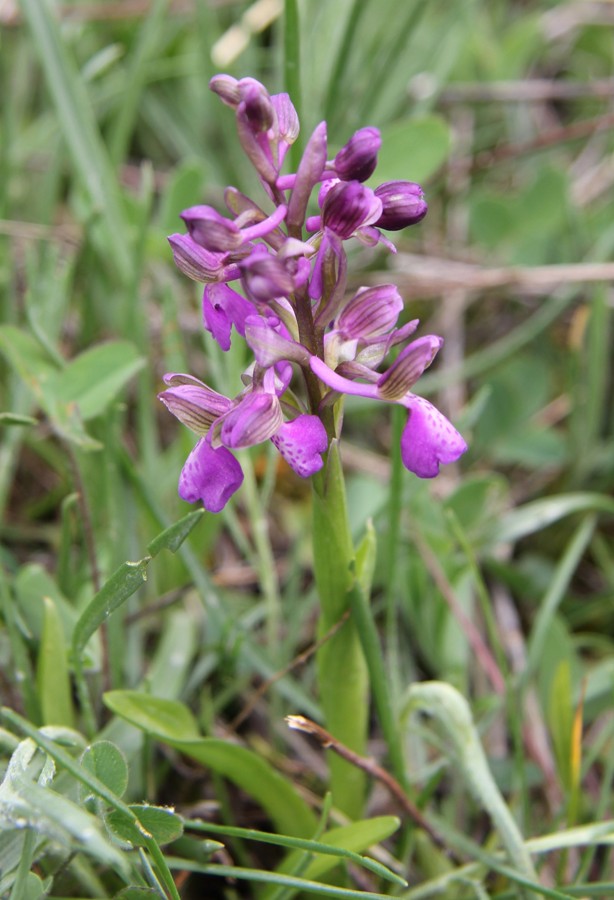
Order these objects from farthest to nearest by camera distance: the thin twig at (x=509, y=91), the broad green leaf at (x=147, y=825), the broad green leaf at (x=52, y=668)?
1. the thin twig at (x=509, y=91)
2. the broad green leaf at (x=52, y=668)
3. the broad green leaf at (x=147, y=825)

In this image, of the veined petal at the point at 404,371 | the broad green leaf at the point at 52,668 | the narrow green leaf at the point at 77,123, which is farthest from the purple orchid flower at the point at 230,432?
the narrow green leaf at the point at 77,123

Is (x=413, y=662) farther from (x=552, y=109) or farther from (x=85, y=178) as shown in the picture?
(x=552, y=109)

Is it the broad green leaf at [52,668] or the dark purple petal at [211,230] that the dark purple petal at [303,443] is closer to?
the dark purple petal at [211,230]

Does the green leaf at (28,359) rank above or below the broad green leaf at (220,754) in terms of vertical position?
above

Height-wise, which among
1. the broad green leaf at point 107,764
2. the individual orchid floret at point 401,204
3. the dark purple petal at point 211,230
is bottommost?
the broad green leaf at point 107,764

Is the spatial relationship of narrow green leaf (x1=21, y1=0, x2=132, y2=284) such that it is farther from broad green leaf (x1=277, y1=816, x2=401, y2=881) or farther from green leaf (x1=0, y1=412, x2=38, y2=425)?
broad green leaf (x1=277, y1=816, x2=401, y2=881)
